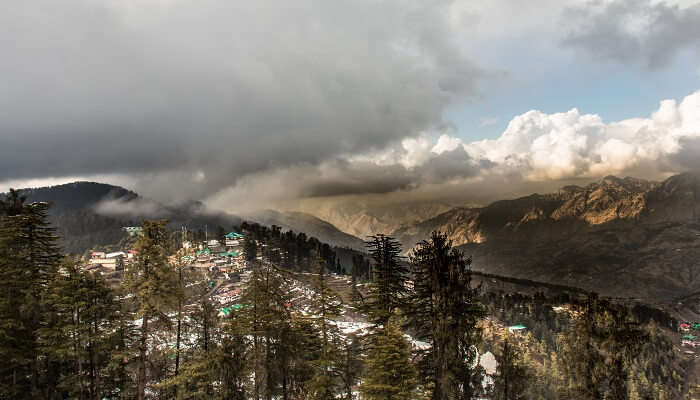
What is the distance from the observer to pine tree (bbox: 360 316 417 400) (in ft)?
84.1

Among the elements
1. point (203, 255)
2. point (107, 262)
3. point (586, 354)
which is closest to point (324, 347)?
point (586, 354)

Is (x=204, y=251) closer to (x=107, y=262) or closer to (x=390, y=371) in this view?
(x=107, y=262)

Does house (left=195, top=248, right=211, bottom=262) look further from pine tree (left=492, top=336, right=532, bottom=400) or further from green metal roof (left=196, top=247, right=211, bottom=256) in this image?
pine tree (left=492, top=336, right=532, bottom=400)

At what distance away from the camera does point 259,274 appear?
3145 centimetres

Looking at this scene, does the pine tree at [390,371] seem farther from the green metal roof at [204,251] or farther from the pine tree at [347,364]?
the green metal roof at [204,251]

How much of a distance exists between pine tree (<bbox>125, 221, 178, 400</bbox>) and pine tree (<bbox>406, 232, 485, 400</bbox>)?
18.8 meters

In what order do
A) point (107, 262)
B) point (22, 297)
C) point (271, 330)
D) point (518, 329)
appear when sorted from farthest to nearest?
point (107, 262) < point (518, 329) < point (22, 297) < point (271, 330)

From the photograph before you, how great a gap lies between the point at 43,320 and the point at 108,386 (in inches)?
415

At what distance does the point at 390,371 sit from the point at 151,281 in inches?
731

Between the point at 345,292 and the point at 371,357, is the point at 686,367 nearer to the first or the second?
the point at 345,292

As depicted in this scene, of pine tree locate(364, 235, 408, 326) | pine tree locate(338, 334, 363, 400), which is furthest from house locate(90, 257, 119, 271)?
pine tree locate(364, 235, 408, 326)

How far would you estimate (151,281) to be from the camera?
88.0ft

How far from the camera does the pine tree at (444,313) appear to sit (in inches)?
1077

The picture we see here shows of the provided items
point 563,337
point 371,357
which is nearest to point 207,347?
point 371,357
